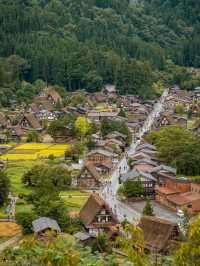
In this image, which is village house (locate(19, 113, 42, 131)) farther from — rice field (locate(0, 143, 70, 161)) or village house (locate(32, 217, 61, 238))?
village house (locate(32, 217, 61, 238))

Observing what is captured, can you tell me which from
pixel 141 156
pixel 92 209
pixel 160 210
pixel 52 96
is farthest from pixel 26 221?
pixel 52 96

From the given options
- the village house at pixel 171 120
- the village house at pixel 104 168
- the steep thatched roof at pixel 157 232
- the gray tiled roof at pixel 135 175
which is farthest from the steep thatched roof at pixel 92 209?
the village house at pixel 171 120

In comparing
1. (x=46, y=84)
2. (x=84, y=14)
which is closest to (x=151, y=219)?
(x=46, y=84)

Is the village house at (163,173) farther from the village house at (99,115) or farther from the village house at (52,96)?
the village house at (52,96)

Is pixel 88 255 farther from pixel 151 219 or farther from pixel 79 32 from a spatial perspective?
pixel 79 32

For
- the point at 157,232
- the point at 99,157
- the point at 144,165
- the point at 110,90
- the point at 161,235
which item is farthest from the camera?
the point at 110,90

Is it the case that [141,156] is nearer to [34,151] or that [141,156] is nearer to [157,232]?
[34,151]

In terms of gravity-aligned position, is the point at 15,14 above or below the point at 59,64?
above
